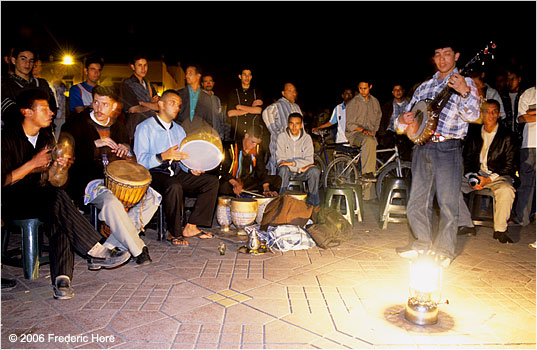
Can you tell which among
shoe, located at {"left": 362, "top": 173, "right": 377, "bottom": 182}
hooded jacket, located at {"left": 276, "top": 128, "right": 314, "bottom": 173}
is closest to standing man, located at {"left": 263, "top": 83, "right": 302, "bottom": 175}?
hooded jacket, located at {"left": 276, "top": 128, "right": 314, "bottom": 173}

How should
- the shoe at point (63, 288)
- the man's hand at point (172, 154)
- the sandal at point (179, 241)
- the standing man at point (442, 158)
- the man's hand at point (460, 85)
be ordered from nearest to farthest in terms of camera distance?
the shoe at point (63, 288), the man's hand at point (460, 85), the standing man at point (442, 158), the man's hand at point (172, 154), the sandal at point (179, 241)

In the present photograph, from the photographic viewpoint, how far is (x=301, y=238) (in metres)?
4.68

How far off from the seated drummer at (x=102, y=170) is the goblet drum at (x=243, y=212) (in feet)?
3.86

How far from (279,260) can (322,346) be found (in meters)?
1.84

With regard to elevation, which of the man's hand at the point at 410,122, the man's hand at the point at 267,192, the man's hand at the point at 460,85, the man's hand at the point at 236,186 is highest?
the man's hand at the point at 460,85

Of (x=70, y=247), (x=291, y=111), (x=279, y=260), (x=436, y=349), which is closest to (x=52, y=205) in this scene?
(x=70, y=247)

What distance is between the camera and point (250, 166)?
6.29 metres

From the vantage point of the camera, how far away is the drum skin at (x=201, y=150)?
4.70 meters

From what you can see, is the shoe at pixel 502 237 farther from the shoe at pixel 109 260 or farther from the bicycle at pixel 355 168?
the shoe at pixel 109 260

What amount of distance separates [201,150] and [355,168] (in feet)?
13.5

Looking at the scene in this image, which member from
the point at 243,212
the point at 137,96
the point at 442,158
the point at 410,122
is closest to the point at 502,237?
the point at 442,158

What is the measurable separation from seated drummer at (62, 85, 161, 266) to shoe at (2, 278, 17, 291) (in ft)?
2.88

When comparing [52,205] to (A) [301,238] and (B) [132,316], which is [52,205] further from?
(A) [301,238]

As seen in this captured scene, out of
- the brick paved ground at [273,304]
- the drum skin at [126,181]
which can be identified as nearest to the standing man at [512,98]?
the brick paved ground at [273,304]
